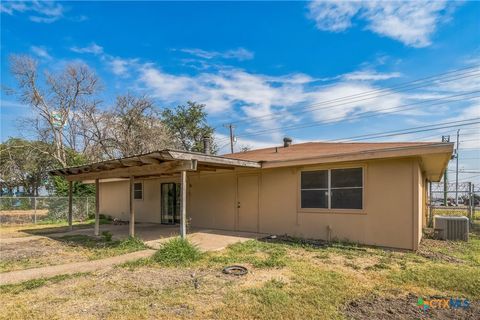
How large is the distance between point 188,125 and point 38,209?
16.0 m

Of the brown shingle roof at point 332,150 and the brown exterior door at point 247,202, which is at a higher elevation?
the brown shingle roof at point 332,150

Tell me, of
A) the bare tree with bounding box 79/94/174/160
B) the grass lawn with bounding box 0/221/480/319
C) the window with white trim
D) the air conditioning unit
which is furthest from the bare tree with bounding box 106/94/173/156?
the air conditioning unit

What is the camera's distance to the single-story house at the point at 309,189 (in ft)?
24.3

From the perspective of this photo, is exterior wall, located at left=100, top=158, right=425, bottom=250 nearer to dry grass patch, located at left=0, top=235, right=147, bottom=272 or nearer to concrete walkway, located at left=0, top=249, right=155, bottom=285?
dry grass patch, located at left=0, top=235, right=147, bottom=272

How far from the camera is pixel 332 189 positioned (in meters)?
8.55

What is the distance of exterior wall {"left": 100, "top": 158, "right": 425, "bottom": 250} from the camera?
24.3 ft

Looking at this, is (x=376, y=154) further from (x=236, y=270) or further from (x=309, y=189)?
(x=236, y=270)

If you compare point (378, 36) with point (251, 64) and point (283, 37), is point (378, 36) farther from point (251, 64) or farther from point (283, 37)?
point (251, 64)

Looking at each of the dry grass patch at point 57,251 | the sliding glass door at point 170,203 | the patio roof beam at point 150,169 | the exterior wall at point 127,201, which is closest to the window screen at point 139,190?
the exterior wall at point 127,201

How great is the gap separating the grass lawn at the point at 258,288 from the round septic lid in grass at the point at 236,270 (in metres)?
0.12

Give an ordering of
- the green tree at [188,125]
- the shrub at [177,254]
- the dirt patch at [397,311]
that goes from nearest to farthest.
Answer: the dirt patch at [397,311] → the shrub at [177,254] → the green tree at [188,125]

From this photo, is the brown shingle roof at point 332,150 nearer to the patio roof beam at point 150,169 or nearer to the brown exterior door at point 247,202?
the brown exterior door at point 247,202

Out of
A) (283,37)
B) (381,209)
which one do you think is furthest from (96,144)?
(381,209)

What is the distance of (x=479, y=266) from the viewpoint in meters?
5.88
